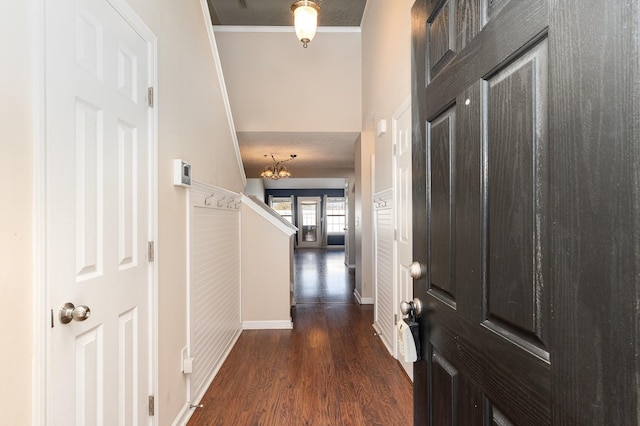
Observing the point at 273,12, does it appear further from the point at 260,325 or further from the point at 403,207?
the point at 260,325

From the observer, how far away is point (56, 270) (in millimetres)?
999

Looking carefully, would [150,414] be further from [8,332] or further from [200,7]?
[200,7]

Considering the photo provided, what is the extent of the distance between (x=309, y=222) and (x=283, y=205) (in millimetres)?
1209

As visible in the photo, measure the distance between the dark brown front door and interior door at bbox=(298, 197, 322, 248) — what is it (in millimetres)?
11999

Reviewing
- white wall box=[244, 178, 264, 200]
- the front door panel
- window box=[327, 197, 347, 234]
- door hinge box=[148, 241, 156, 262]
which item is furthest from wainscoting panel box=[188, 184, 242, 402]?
window box=[327, 197, 347, 234]

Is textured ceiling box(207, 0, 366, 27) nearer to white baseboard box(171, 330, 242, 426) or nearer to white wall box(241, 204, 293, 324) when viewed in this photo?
white wall box(241, 204, 293, 324)

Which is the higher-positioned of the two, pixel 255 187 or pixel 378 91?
pixel 378 91

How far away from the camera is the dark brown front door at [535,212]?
0.44 m

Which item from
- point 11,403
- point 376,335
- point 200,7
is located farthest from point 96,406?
point 376,335

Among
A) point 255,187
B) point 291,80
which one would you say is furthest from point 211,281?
point 255,187

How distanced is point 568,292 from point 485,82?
48 centimetres

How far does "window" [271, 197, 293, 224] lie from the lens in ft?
42.5

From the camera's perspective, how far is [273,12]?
3.85m

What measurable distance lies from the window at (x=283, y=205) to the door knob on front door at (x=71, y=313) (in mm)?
11919
